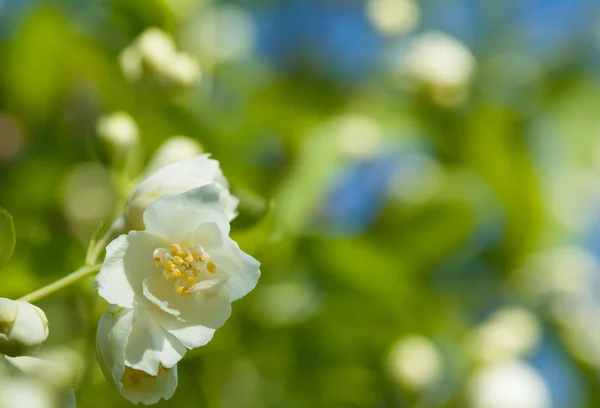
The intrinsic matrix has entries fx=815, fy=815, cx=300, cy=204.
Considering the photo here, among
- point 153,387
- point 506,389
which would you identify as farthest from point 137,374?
point 506,389

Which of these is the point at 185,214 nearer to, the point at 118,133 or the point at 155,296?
the point at 155,296

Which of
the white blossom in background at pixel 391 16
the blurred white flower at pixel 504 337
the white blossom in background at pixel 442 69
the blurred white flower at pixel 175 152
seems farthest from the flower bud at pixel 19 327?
the white blossom in background at pixel 391 16

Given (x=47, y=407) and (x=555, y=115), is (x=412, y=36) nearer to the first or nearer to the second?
(x=555, y=115)

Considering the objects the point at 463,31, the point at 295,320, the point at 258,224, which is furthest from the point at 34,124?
the point at 463,31

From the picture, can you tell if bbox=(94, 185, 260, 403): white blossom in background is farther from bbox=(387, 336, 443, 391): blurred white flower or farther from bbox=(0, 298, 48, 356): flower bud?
bbox=(387, 336, 443, 391): blurred white flower

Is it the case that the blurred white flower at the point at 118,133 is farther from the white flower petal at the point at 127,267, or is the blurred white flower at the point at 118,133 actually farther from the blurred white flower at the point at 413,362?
the blurred white flower at the point at 413,362

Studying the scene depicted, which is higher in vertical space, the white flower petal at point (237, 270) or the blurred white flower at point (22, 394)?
the white flower petal at point (237, 270)

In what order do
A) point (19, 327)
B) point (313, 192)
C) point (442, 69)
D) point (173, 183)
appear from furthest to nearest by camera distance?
1. point (442, 69)
2. point (313, 192)
3. point (173, 183)
4. point (19, 327)

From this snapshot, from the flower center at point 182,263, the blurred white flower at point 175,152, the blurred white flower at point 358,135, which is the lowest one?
the blurred white flower at point 358,135
